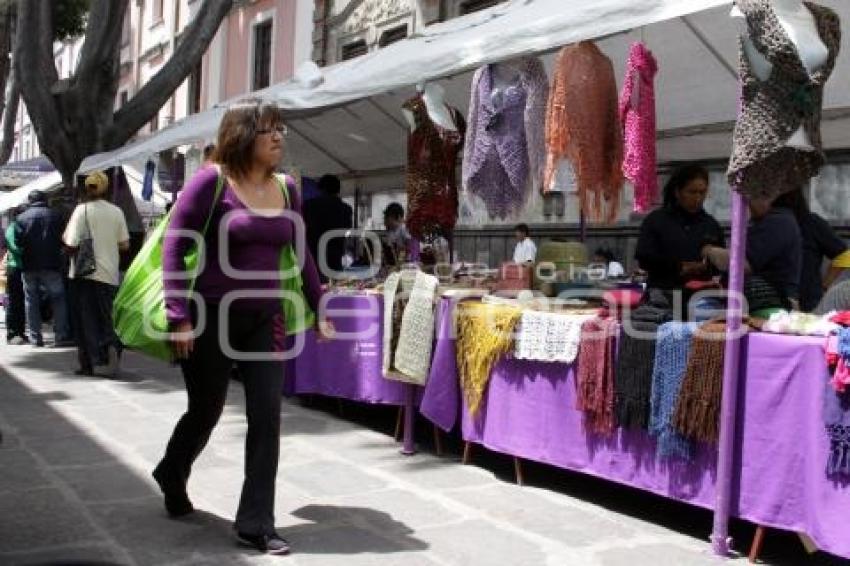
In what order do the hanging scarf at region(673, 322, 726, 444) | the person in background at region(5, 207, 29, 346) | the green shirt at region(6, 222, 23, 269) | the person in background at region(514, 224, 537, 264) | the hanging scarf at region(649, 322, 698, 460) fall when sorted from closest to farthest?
the hanging scarf at region(673, 322, 726, 444) → the hanging scarf at region(649, 322, 698, 460) → the green shirt at region(6, 222, 23, 269) → the person in background at region(5, 207, 29, 346) → the person in background at region(514, 224, 537, 264)

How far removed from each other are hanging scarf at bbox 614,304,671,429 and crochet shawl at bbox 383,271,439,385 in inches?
54.0

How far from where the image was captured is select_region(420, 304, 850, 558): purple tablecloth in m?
3.35

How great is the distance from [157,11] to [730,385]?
84.1ft

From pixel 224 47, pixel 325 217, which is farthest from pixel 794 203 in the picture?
pixel 224 47

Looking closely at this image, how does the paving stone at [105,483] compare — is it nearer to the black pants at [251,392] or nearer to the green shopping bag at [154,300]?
the black pants at [251,392]

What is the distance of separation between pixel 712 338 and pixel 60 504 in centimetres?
286

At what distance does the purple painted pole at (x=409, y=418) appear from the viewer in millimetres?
5316

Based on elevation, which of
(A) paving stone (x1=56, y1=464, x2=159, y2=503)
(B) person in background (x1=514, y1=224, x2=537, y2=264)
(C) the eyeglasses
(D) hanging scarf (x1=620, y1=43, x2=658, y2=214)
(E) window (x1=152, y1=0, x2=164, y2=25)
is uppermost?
(E) window (x1=152, y1=0, x2=164, y2=25)

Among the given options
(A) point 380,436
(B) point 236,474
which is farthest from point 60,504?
(A) point 380,436

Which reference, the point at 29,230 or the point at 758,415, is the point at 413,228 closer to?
the point at 758,415

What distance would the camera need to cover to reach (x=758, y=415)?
358 cm

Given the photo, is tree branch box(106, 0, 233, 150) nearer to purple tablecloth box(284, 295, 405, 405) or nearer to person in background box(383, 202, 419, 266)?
person in background box(383, 202, 419, 266)

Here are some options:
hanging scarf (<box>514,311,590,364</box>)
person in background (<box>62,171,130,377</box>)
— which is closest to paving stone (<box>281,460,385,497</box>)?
hanging scarf (<box>514,311,590,364</box>)

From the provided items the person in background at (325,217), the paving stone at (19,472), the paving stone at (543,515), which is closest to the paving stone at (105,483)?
the paving stone at (19,472)
